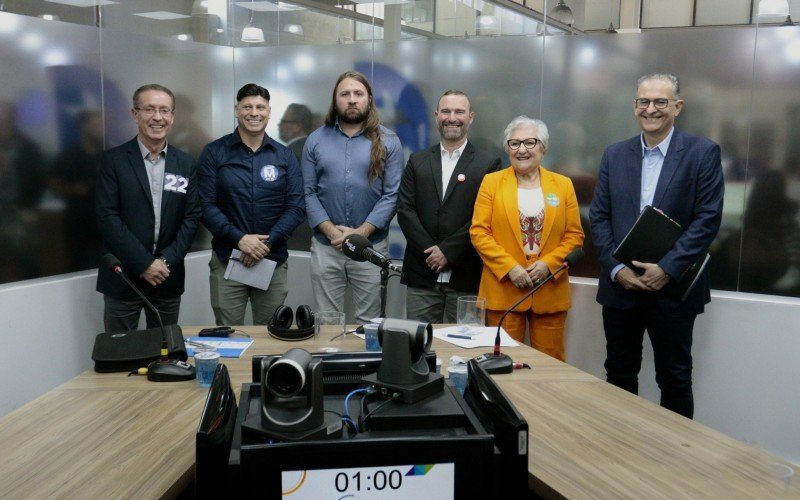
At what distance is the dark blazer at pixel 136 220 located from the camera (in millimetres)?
3305

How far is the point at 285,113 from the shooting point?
15.7 ft

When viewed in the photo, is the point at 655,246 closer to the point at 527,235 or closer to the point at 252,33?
the point at 527,235

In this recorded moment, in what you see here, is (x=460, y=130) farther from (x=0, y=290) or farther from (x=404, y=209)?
(x=0, y=290)

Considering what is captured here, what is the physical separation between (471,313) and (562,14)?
232 cm

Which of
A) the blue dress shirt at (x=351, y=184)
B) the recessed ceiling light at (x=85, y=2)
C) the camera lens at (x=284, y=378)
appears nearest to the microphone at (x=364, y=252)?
the camera lens at (x=284, y=378)

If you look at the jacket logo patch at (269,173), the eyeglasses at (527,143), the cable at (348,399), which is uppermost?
the eyeglasses at (527,143)

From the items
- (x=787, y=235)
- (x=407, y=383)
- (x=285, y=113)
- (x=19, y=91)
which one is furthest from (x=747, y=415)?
(x=19, y=91)

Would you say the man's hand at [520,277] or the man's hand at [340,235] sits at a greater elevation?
the man's hand at [340,235]

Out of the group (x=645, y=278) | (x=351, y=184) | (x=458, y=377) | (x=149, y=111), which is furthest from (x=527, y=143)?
(x=149, y=111)

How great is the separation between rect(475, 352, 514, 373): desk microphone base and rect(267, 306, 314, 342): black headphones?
674 mm

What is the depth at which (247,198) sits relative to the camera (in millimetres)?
→ 3684

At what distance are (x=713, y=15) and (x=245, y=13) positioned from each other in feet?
9.85

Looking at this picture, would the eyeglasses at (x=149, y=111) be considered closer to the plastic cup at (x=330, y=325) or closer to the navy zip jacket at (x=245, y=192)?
the navy zip jacket at (x=245, y=192)

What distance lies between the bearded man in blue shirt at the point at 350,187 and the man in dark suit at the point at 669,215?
1235mm
